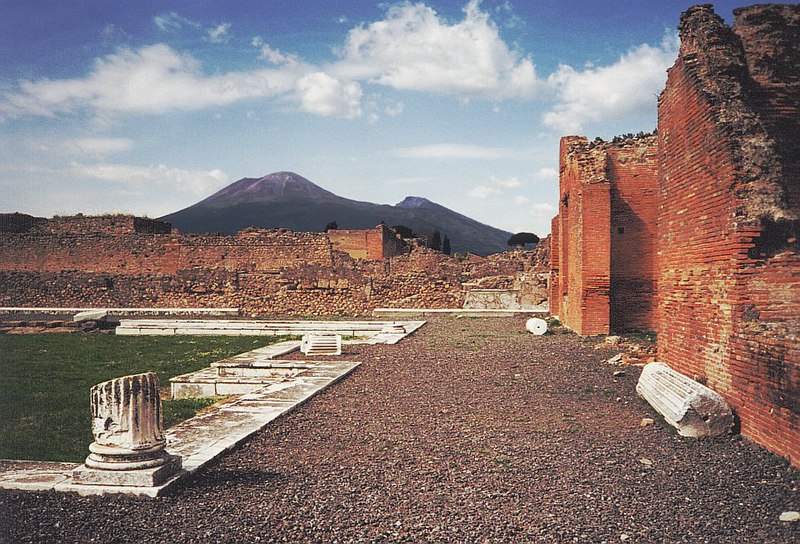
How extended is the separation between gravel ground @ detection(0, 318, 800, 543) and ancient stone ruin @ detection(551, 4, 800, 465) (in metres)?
0.76

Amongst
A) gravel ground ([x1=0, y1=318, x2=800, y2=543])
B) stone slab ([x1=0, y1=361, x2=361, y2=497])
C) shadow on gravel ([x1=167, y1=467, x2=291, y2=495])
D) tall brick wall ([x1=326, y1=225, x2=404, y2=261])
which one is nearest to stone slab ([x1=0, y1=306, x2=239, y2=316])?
tall brick wall ([x1=326, y1=225, x2=404, y2=261])

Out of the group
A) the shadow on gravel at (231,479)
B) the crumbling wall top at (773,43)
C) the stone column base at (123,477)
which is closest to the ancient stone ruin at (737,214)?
the crumbling wall top at (773,43)

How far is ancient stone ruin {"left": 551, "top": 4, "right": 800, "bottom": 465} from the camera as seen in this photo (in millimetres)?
5746

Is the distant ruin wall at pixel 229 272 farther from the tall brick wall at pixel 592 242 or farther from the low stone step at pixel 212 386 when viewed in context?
the low stone step at pixel 212 386

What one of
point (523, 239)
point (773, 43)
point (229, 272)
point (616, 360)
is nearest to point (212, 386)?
point (616, 360)

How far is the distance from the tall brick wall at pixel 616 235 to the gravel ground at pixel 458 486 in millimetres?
6764

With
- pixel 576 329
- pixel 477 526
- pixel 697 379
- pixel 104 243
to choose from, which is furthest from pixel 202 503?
pixel 104 243

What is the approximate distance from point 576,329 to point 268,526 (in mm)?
12433

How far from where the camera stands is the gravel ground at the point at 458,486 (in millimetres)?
3873

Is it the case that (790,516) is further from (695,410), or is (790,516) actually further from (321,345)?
(321,345)

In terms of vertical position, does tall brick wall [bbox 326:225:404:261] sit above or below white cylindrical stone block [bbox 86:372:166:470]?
above

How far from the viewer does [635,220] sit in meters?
14.7

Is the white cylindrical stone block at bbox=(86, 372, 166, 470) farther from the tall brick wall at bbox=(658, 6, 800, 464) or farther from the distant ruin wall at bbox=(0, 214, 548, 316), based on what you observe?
the distant ruin wall at bbox=(0, 214, 548, 316)

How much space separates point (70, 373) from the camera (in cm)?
1027
